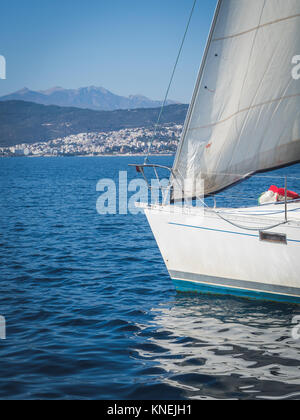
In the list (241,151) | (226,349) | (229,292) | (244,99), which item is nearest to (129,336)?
(226,349)

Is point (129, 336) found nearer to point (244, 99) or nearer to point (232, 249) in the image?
point (232, 249)

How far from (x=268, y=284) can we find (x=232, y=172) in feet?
7.95

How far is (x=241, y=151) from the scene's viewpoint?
30.4 ft

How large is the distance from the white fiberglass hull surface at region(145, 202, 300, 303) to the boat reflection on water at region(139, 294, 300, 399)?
0.36m

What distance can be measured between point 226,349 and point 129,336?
179cm

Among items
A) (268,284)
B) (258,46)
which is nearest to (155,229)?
(268,284)

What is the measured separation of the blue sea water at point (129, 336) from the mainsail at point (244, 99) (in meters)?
2.77

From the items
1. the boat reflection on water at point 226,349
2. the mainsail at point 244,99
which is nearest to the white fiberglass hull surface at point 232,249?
the boat reflection on water at point 226,349

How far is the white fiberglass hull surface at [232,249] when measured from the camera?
362 inches

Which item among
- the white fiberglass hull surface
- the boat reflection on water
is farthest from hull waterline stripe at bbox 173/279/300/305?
the boat reflection on water

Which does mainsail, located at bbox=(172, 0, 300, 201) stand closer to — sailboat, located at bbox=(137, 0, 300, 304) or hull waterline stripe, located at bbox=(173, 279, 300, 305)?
sailboat, located at bbox=(137, 0, 300, 304)

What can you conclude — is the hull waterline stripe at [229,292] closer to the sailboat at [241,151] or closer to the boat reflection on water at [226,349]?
the sailboat at [241,151]

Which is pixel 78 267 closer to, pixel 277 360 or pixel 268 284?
pixel 268 284

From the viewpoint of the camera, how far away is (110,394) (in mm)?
6484
